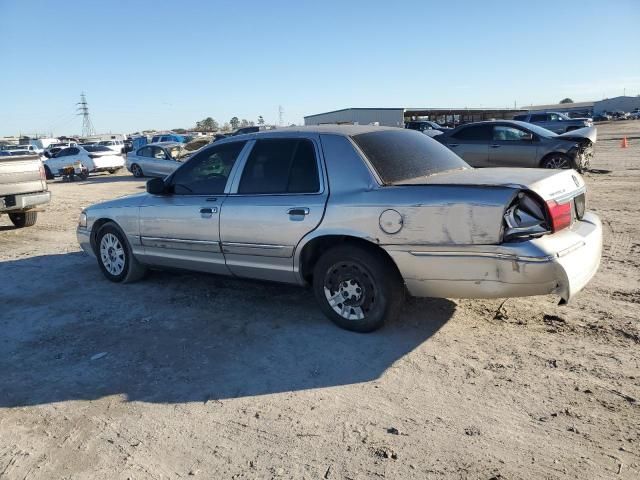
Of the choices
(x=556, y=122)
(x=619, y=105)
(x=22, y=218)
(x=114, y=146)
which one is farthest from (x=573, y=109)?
(x=22, y=218)

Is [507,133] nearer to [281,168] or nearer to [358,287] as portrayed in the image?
[281,168]

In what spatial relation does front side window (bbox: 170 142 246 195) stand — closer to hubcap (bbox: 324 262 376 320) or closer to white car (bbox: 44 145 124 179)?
hubcap (bbox: 324 262 376 320)

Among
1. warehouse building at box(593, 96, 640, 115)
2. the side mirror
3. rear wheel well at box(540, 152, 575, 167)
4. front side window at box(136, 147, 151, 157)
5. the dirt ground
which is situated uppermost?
warehouse building at box(593, 96, 640, 115)

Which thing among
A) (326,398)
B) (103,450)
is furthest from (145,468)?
(326,398)

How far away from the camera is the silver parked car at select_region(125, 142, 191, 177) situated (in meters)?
20.7

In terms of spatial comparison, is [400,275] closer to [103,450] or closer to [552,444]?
[552,444]

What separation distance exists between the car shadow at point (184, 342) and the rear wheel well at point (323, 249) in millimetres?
489

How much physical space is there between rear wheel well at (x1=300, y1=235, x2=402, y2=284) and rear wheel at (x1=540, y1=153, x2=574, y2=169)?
10509mm

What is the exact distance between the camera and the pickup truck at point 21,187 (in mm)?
9836

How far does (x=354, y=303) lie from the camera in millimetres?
4332

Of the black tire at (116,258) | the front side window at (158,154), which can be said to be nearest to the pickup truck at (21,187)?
the black tire at (116,258)

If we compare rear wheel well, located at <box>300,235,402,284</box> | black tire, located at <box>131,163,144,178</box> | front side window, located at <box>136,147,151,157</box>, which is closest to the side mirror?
rear wheel well, located at <box>300,235,402,284</box>

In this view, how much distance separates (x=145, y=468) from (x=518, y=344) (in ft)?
9.03

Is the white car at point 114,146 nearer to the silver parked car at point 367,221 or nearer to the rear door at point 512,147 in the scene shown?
the rear door at point 512,147
